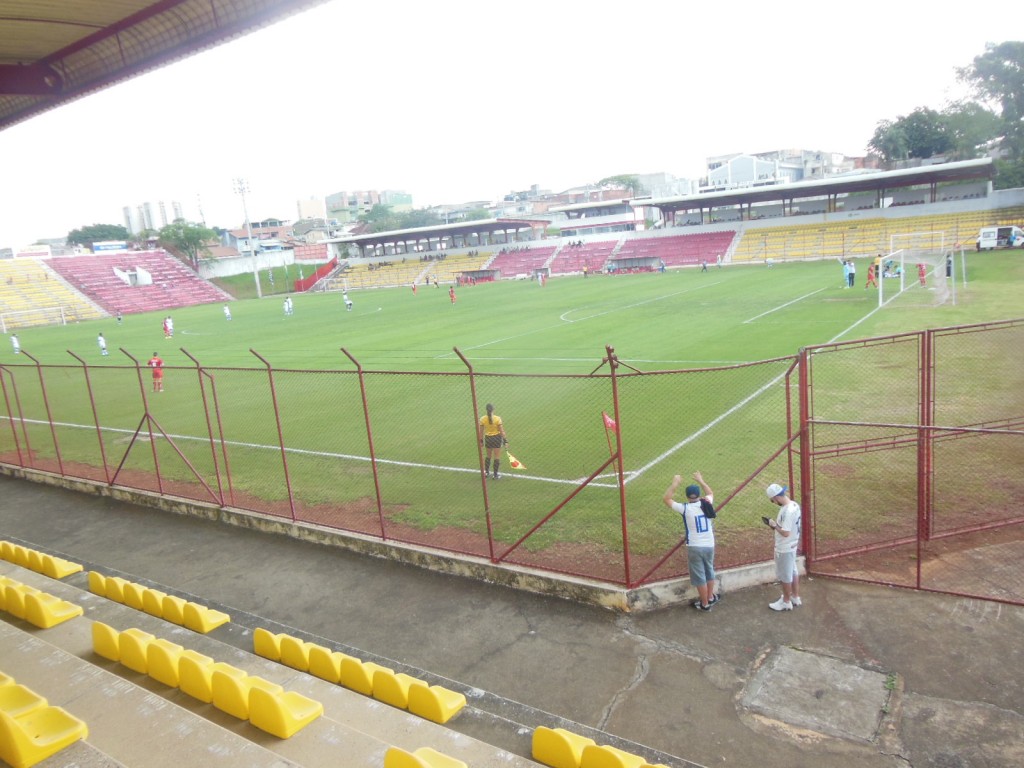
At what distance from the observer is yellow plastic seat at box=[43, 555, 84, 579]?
9703mm

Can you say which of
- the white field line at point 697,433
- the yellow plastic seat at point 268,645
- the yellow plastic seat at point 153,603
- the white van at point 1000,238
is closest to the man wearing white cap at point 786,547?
the white field line at point 697,433

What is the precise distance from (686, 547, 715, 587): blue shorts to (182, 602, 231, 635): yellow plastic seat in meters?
5.28

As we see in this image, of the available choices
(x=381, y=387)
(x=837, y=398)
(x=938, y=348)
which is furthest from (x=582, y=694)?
(x=938, y=348)

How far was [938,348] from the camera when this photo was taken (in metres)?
21.0

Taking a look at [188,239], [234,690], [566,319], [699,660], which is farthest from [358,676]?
[188,239]

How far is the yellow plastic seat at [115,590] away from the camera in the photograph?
28.2 ft

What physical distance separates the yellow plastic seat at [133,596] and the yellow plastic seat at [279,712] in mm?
3633

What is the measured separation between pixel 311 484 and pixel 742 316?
22.6 m

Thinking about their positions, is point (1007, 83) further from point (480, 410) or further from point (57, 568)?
point (57, 568)

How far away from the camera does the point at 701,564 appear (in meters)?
7.74

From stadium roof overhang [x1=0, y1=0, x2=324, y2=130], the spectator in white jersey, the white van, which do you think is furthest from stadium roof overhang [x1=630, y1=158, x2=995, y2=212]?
stadium roof overhang [x1=0, y1=0, x2=324, y2=130]

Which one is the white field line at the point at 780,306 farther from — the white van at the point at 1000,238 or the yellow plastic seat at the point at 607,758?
the yellow plastic seat at the point at 607,758

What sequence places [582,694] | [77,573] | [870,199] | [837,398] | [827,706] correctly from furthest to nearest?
1. [870,199]
2. [837,398]
3. [77,573]
4. [582,694]
5. [827,706]

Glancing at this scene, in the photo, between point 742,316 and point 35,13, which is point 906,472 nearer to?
point 35,13
